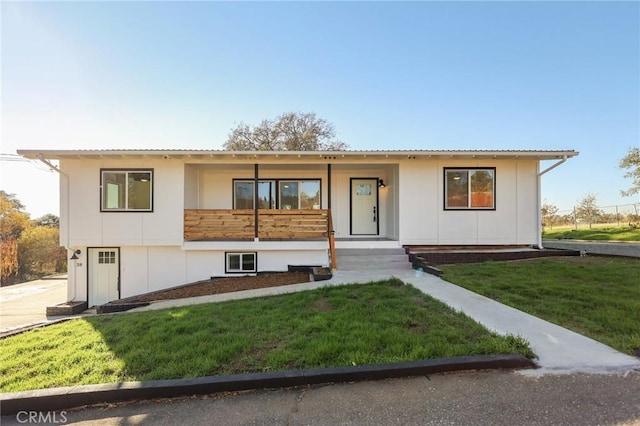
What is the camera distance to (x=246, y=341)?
12.6ft

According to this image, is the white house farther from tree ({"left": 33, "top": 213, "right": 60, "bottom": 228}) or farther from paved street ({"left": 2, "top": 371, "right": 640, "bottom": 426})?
tree ({"left": 33, "top": 213, "right": 60, "bottom": 228})

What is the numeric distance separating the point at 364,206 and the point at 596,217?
1888 centimetres

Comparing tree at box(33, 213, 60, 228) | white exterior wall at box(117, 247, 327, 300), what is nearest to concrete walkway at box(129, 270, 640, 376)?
white exterior wall at box(117, 247, 327, 300)

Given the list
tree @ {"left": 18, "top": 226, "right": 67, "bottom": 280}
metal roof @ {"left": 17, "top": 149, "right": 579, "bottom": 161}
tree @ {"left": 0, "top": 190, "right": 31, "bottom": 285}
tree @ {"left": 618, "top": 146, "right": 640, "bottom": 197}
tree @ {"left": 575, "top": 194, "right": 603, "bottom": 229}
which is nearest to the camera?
metal roof @ {"left": 17, "top": 149, "right": 579, "bottom": 161}

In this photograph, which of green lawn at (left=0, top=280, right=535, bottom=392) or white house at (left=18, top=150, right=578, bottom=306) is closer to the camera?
green lawn at (left=0, top=280, right=535, bottom=392)

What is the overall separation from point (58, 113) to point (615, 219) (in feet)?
93.6

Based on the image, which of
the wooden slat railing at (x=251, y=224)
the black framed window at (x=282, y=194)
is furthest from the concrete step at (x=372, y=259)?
the black framed window at (x=282, y=194)

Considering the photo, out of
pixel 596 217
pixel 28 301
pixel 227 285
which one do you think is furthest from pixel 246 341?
pixel 596 217

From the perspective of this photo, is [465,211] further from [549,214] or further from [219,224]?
[549,214]

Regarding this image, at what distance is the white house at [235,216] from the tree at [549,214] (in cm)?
1572

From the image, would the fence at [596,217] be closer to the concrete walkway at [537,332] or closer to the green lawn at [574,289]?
the green lawn at [574,289]

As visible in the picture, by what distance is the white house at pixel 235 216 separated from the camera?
9867 millimetres

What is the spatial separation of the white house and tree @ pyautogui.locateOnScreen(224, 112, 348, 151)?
1506 cm

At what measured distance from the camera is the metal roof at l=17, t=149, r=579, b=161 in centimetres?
930
